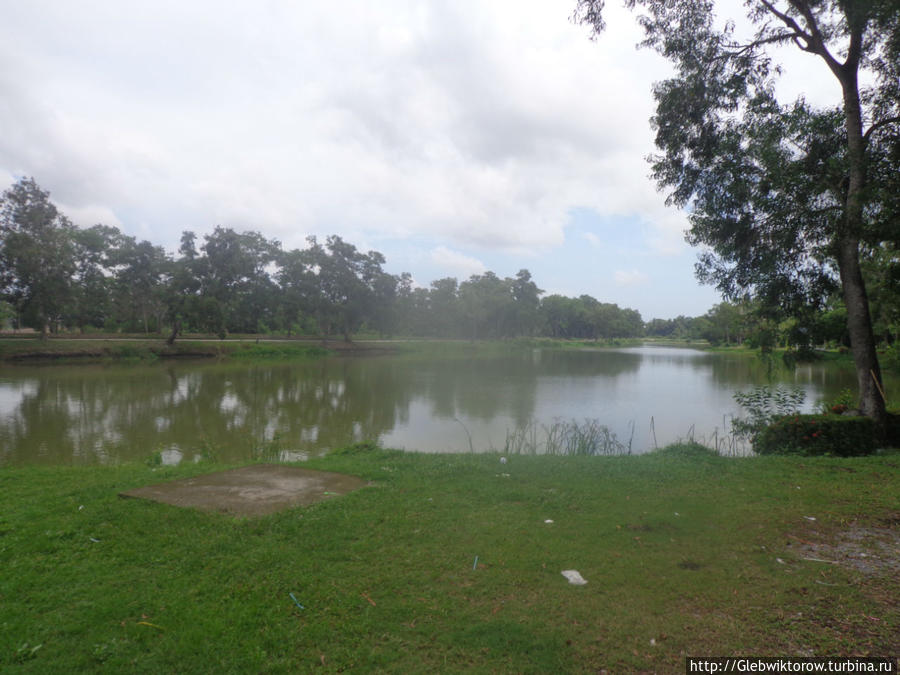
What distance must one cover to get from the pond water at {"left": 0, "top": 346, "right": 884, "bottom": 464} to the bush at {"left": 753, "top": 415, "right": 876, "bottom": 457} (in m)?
3.06

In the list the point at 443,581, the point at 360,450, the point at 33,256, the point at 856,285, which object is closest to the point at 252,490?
the point at 360,450

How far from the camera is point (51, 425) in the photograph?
1242cm

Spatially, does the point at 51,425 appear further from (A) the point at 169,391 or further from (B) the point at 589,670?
(B) the point at 589,670

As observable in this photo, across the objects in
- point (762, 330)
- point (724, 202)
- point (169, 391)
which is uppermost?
point (724, 202)

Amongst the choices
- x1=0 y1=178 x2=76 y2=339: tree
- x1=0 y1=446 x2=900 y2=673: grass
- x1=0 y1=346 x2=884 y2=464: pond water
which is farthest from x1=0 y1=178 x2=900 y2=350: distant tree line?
x1=0 y1=446 x2=900 y2=673: grass

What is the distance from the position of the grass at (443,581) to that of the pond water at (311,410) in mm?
4801

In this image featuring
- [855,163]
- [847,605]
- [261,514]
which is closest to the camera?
[847,605]

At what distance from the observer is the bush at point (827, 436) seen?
7992 mm

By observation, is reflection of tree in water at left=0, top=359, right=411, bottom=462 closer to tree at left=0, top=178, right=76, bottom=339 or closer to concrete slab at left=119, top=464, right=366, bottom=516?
concrete slab at left=119, top=464, right=366, bottom=516

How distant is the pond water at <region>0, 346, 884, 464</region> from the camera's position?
34.9ft

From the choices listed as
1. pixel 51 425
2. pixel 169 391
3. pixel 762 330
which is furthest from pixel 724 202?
pixel 169 391

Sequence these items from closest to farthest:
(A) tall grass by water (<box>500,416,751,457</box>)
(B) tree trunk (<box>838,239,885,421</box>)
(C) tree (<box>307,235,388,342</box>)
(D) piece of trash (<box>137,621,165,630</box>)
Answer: (D) piece of trash (<box>137,621,165,630</box>)
(B) tree trunk (<box>838,239,885,421</box>)
(A) tall grass by water (<box>500,416,751,457</box>)
(C) tree (<box>307,235,388,342</box>)

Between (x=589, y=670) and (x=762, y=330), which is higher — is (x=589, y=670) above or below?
below

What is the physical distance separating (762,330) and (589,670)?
11005 mm
